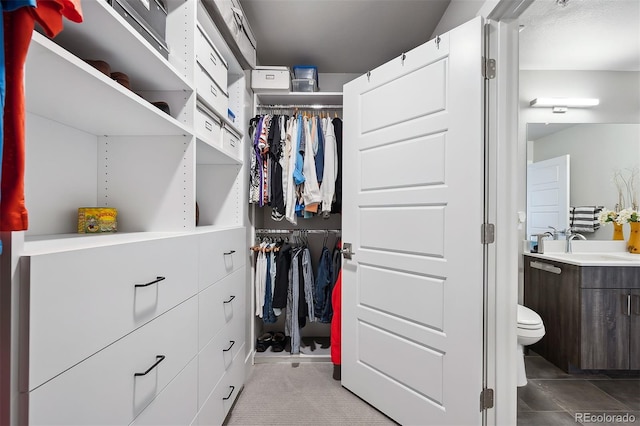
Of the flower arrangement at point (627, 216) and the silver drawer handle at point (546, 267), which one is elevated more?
the flower arrangement at point (627, 216)

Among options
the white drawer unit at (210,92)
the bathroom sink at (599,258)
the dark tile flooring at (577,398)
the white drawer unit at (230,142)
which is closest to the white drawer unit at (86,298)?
the white drawer unit at (210,92)

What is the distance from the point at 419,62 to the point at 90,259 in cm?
170

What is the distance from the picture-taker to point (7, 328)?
51cm

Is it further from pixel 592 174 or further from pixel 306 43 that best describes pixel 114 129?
pixel 592 174

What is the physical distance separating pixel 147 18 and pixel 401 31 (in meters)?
1.87

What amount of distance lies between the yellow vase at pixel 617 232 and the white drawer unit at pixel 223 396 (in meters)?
3.27

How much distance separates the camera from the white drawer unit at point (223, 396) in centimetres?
129

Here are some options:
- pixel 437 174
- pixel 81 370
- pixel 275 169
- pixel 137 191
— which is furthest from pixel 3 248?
pixel 275 169

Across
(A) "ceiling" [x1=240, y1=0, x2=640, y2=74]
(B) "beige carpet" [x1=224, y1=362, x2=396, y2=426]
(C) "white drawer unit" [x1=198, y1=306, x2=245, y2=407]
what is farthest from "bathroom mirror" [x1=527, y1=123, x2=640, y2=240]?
(C) "white drawer unit" [x1=198, y1=306, x2=245, y2=407]

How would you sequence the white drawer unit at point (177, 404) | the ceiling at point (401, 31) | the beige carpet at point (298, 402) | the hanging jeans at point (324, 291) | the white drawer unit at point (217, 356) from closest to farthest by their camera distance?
the white drawer unit at point (177, 404)
the white drawer unit at point (217, 356)
the beige carpet at point (298, 402)
the ceiling at point (401, 31)
the hanging jeans at point (324, 291)

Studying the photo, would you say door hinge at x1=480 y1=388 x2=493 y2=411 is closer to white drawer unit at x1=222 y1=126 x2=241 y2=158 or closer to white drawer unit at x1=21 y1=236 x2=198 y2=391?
white drawer unit at x1=21 y1=236 x2=198 y2=391

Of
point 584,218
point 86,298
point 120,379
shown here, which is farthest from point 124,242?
point 584,218

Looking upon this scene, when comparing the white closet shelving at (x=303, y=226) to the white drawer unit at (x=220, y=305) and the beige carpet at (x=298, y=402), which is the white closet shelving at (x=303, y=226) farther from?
the white drawer unit at (x=220, y=305)

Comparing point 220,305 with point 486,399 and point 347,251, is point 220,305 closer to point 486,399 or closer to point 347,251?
point 347,251
